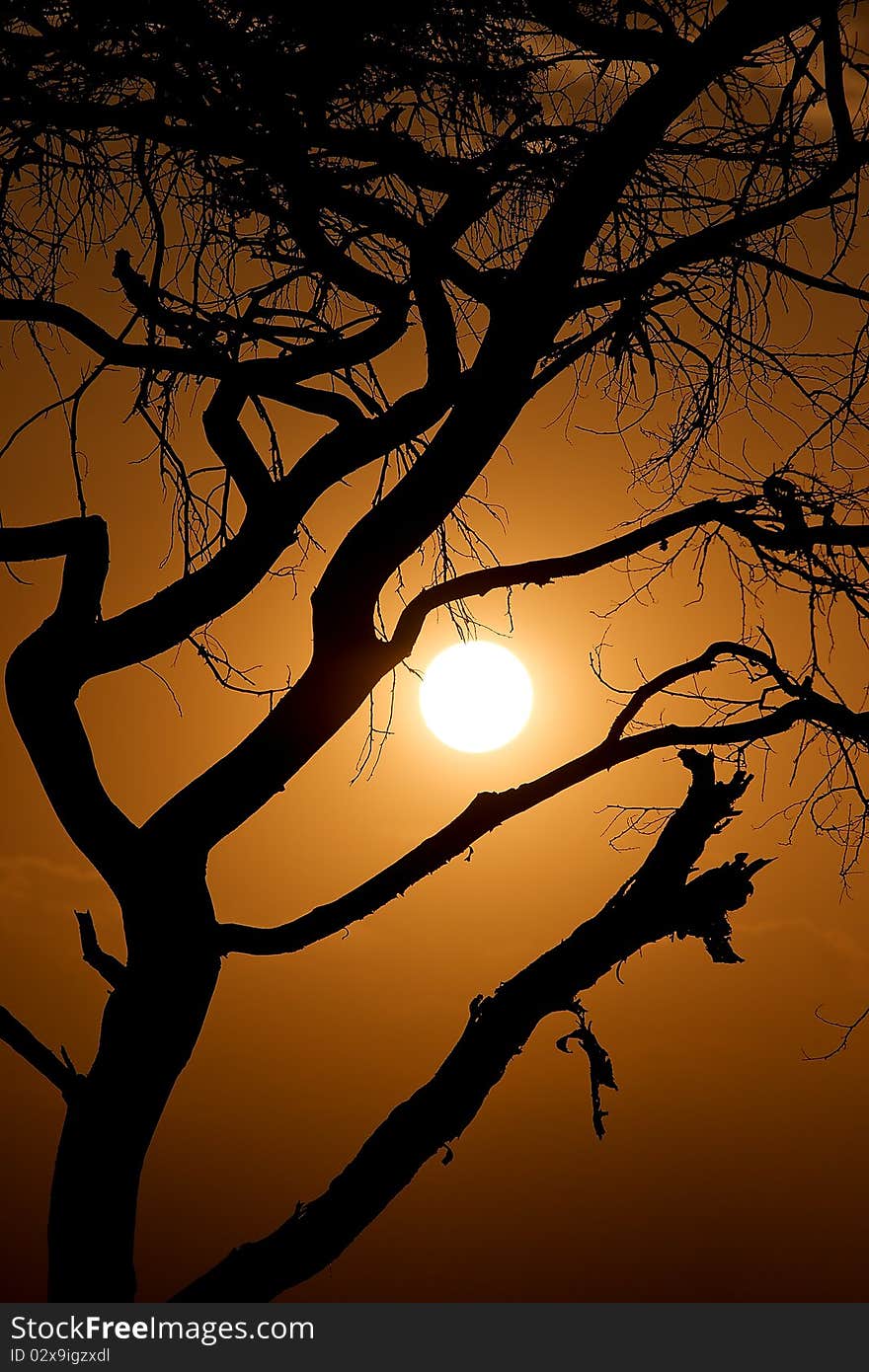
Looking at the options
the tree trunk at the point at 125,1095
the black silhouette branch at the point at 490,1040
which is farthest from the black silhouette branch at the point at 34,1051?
the black silhouette branch at the point at 490,1040

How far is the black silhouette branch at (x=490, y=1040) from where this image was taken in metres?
3.08

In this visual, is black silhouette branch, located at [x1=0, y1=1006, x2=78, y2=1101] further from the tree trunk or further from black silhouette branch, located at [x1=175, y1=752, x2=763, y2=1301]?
black silhouette branch, located at [x1=175, y1=752, x2=763, y2=1301]

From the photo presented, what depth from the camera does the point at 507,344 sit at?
306cm

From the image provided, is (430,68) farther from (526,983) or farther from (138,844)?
(526,983)

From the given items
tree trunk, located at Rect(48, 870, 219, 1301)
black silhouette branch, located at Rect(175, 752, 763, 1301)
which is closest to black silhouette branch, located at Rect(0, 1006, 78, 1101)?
tree trunk, located at Rect(48, 870, 219, 1301)

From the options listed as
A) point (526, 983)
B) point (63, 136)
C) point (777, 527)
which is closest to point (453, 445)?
point (777, 527)

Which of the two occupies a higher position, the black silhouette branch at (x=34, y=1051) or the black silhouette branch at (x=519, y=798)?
the black silhouette branch at (x=519, y=798)

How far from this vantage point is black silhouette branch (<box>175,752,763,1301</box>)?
3080 mm

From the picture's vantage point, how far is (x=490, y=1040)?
3.16 m

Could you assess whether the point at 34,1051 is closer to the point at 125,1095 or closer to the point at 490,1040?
the point at 125,1095

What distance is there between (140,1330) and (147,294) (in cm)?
263

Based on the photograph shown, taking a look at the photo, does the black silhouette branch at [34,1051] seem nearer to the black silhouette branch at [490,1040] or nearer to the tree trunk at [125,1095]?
the tree trunk at [125,1095]

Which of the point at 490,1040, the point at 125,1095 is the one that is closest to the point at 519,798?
the point at 490,1040

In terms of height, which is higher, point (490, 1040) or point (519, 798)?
point (519, 798)
